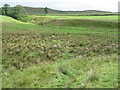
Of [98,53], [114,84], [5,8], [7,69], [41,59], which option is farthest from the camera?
[5,8]

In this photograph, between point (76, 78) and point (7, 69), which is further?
point (7, 69)

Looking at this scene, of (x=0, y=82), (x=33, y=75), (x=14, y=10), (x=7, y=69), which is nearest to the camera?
(x=0, y=82)

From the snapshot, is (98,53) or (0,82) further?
(98,53)

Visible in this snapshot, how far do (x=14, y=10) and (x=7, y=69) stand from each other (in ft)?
341

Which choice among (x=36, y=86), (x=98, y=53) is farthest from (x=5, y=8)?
(x=36, y=86)

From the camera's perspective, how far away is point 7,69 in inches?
553

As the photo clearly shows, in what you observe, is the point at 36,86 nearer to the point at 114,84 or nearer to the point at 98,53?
the point at 114,84

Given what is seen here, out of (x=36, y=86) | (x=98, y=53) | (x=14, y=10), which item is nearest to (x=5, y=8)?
(x=14, y=10)

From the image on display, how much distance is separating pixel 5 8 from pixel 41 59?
11539 centimetres

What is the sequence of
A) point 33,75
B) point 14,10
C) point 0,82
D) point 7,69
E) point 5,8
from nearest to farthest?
point 0,82 → point 33,75 → point 7,69 → point 14,10 → point 5,8

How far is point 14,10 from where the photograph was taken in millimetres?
113000

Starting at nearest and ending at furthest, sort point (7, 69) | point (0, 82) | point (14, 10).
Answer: point (0, 82), point (7, 69), point (14, 10)

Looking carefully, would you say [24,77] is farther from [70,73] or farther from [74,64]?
[74,64]

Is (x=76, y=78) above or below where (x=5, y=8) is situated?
below
